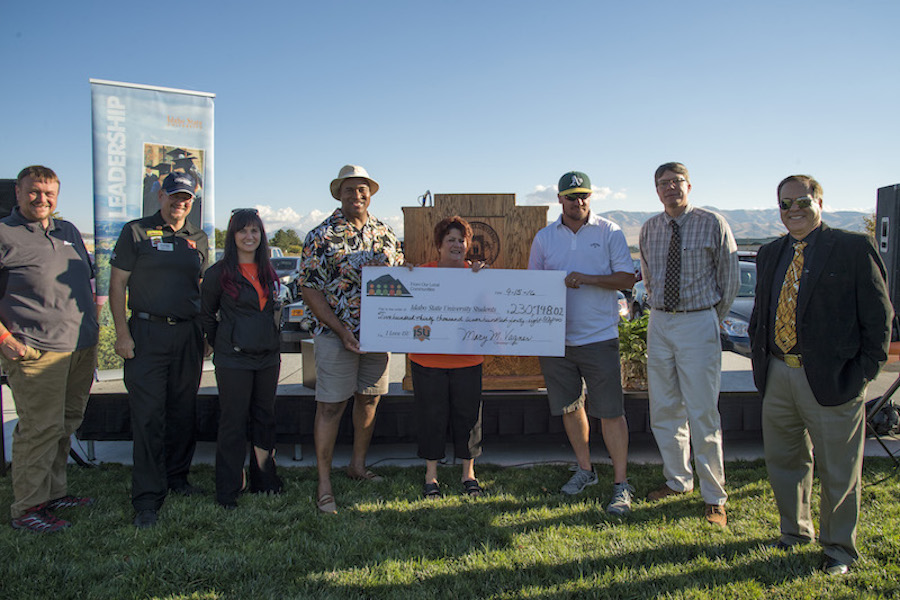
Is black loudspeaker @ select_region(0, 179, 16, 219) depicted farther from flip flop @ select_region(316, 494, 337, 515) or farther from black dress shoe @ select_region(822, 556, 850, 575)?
black dress shoe @ select_region(822, 556, 850, 575)

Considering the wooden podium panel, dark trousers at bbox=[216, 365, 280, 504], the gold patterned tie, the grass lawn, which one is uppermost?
the wooden podium panel

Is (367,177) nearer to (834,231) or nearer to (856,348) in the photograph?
(834,231)

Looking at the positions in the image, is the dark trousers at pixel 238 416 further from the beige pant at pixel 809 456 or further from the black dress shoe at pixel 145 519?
the beige pant at pixel 809 456

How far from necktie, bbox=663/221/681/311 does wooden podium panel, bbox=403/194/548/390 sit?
1220 millimetres

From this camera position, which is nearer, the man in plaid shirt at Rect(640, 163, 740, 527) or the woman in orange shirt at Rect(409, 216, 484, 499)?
the man in plaid shirt at Rect(640, 163, 740, 527)

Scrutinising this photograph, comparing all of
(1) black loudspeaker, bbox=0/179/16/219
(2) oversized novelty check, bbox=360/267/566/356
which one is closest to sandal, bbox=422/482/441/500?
(2) oversized novelty check, bbox=360/267/566/356

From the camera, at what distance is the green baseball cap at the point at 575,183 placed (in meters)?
3.46

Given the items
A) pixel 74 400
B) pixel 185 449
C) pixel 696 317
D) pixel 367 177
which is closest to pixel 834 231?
pixel 696 317

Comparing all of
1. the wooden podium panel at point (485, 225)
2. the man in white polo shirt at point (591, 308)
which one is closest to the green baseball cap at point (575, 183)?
the man in white polo shirt at point (591, 308)

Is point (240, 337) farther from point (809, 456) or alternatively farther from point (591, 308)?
point (809, 456)

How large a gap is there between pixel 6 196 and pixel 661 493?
4989 millimetres

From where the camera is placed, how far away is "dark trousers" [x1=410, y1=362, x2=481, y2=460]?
11.7 ft

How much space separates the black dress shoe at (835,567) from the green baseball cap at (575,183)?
7.56 feet

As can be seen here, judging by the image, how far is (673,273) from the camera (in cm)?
335
